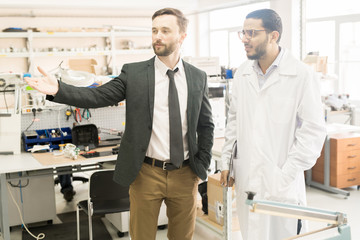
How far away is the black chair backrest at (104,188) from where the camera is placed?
2.97m

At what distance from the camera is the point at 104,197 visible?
3.05 meters

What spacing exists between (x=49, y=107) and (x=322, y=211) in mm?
3068

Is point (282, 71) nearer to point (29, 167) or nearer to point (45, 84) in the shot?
point (45, 84)

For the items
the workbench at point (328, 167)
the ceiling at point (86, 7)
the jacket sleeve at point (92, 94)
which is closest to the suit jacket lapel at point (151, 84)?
the jacket sleeve at point (92, 94)

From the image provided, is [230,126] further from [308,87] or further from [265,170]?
[308,87]

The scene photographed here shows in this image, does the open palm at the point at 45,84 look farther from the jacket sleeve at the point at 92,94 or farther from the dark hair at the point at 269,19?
the dark hair at the point at 269,19

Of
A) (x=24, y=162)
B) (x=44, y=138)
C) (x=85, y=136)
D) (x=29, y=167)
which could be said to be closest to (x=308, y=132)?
(x=29, y=167)

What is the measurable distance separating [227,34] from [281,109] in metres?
7.74

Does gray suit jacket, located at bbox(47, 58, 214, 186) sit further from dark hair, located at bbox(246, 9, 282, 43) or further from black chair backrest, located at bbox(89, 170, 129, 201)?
black chair backrest, located at bbox(89, 170, 129, 201)

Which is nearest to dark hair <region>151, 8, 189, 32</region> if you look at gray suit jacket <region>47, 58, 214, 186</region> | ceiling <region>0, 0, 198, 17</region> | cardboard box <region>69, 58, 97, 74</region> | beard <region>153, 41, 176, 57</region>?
beard <region>153, 41, 176, 57</region>

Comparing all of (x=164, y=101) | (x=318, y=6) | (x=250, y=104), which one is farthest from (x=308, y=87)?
(x=318, y=6)

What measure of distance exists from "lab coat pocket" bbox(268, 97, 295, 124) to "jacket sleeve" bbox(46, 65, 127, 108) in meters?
0.68

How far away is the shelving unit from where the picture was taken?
289 inches

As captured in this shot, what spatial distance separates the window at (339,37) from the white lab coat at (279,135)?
5163 mm
